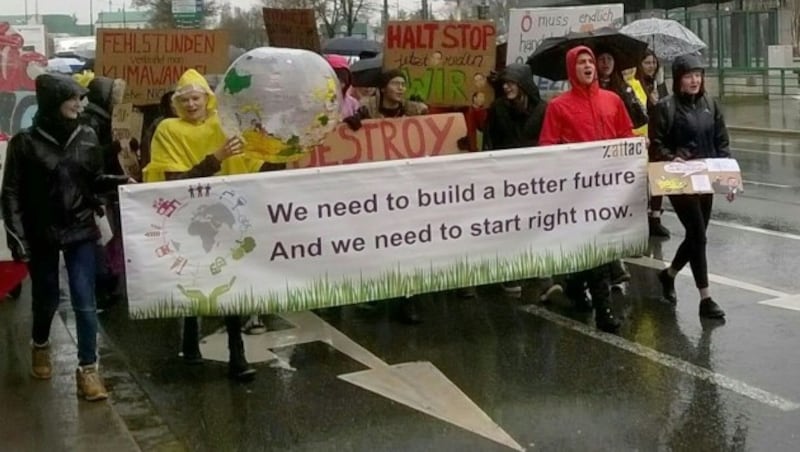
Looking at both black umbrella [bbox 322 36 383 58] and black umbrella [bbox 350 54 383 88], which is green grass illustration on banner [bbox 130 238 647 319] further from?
black umbrella [bbox 322 36 383 58]

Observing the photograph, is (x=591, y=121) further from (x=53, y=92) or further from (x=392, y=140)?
(x=53, y=92)

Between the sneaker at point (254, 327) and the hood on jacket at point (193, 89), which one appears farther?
the sneaker at point (254, 327)

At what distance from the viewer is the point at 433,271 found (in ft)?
23.0

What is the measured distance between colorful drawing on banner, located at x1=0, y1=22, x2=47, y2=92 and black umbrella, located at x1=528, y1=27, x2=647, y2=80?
12.8 ft

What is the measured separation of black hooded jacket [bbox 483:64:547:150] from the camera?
8133mm

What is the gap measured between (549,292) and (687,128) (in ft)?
5.17

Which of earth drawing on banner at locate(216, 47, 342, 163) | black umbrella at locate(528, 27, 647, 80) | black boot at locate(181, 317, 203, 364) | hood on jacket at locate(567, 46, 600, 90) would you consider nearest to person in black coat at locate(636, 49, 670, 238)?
black umbrella at locate(528, 27, 647, 80)

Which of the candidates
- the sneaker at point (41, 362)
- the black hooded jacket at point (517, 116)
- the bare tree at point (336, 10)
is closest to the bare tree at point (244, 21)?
the bare tree at point (336, 10)

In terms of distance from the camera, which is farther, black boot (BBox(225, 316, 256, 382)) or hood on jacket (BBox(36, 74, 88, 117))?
black boot (BBox(225, 316, 256, 382))

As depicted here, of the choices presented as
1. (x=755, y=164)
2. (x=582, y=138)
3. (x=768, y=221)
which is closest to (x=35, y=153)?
(x=582, y=138)

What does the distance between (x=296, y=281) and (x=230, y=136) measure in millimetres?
945

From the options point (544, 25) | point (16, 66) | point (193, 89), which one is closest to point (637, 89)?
point (544, 25)

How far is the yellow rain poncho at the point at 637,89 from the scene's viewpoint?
9554 millimetres

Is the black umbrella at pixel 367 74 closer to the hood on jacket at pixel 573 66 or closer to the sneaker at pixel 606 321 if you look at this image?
the hood on jacket at pixel 573 66
